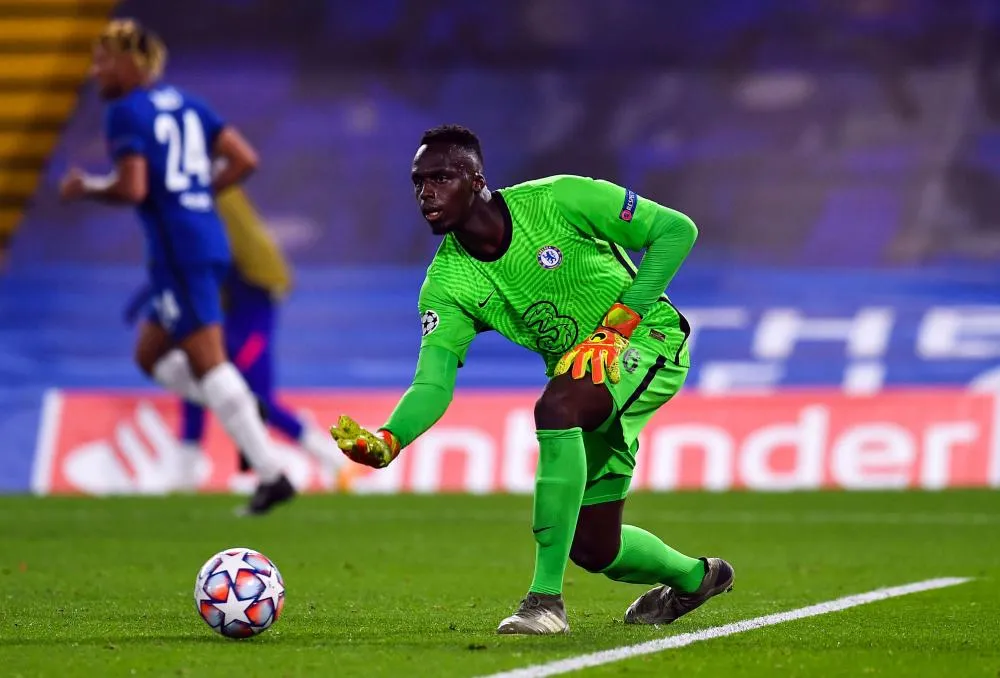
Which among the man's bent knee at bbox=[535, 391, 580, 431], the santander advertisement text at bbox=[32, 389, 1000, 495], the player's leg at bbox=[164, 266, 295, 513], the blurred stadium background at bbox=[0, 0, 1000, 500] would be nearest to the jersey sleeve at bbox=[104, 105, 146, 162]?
the player's leg at bbox=[164, 266, 295, 513]

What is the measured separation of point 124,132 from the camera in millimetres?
10062

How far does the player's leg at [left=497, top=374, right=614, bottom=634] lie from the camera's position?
5.27 m

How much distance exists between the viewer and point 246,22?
15609 millimetres

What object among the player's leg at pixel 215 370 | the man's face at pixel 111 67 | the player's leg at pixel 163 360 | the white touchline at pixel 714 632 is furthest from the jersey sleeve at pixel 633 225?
the player's leg at pixel 163 360

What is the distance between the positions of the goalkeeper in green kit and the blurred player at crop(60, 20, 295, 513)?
184 inches

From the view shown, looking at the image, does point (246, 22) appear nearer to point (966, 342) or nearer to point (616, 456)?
point (966, 342)

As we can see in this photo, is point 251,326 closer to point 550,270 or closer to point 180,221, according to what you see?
point 180,221

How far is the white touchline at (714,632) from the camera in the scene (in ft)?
15.0

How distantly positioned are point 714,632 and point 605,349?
3.09 ft

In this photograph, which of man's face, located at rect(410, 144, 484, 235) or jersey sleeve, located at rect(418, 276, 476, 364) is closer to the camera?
man's face, located at rect(410, 144, 484, 235)

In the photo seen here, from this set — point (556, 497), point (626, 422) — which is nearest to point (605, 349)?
point (626, 422)

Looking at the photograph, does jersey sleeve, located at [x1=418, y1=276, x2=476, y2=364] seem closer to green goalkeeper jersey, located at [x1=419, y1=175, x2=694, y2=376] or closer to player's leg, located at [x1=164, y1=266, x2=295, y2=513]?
green goalkeeper jersey, located at [x1=419, y1=175, x2=694, y2=376]

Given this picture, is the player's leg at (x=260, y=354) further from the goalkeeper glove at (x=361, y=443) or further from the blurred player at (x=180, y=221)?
the goalkeeper glove at (x=361, y=443)

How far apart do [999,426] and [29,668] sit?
31.3 ft
